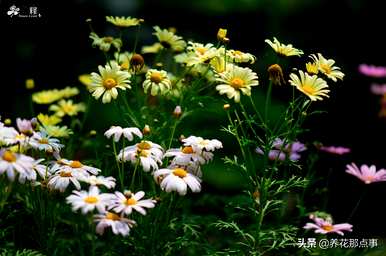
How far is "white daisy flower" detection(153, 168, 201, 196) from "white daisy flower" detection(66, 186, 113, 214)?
6.0 inches

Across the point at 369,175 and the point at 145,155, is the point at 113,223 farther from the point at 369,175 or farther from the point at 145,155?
the point at 369,175

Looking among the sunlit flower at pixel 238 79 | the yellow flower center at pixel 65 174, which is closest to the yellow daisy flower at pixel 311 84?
the sunlit flower at pixel 238 79

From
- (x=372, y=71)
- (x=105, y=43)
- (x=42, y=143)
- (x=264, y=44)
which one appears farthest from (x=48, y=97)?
(x=264, y=44)

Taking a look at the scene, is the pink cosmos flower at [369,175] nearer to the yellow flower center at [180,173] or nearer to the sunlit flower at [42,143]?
the yellow flower center at [180,173]

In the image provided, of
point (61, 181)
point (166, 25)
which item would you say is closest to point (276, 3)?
point (166, 25)

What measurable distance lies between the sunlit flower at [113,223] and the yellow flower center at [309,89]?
1.88ft

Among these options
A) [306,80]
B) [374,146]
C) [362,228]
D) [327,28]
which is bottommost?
[362,228]

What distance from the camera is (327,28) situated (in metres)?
4.36

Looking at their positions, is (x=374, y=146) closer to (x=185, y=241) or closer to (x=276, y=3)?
(x=185, y=241)

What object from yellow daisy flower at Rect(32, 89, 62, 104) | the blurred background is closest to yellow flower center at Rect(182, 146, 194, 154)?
yellow daisy flower at Rect(32, 89, 62, 104)

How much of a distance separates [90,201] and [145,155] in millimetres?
236

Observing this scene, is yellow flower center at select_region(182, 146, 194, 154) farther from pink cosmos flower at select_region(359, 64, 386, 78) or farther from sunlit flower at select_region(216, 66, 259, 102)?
pink cosmos flower at select_region(359, 64, 386, 78)

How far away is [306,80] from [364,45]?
8.02ft

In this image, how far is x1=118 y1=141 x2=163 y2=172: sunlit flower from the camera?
5.44ft
